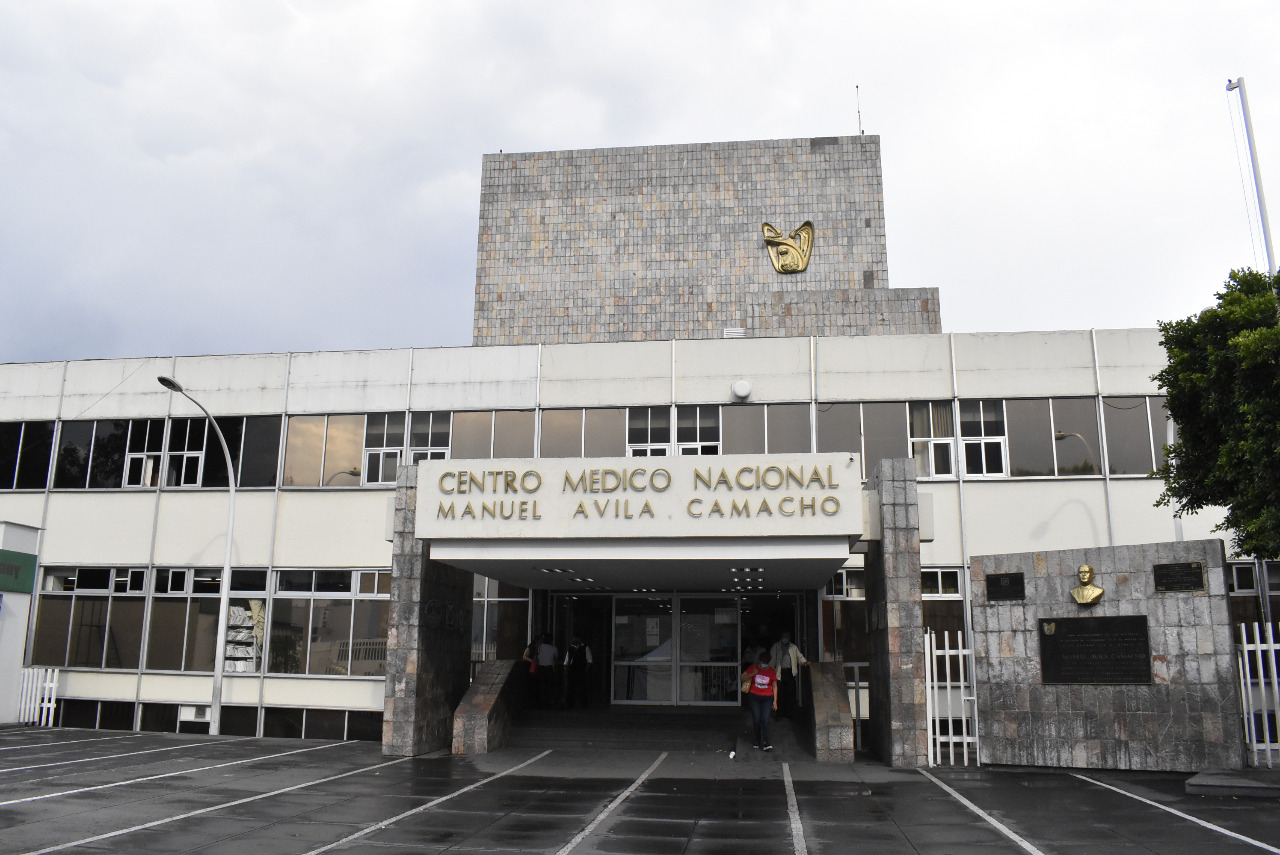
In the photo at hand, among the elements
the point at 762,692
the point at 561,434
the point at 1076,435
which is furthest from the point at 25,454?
the point at 1076,435

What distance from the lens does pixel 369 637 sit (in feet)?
66.4

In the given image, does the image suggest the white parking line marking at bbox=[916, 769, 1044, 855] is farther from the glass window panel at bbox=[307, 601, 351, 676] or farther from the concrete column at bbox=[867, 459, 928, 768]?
the glass window panel at bbox=[307, 601, 351, 676]

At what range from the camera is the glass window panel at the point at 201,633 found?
20812mm

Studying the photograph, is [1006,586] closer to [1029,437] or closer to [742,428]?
[1029,437]

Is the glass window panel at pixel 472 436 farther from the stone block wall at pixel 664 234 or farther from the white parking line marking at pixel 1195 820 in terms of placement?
the stone block wall at pixel 664 234

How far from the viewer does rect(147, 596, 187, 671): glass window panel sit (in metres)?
21.0

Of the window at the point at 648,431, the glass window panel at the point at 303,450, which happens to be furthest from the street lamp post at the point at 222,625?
the window at the point at 648,431

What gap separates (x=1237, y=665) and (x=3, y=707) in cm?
2315

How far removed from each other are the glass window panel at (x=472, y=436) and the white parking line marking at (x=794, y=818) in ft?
31.4

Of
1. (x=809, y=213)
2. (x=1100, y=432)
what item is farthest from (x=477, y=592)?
(x=809, y=213)

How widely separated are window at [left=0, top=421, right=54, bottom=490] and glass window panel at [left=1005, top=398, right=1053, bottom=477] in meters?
21.3

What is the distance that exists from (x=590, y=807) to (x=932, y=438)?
11.2 m

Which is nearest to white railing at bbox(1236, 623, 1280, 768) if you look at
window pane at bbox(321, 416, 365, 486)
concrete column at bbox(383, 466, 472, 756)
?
concrete column at bbox(383, 466, 472, 756)

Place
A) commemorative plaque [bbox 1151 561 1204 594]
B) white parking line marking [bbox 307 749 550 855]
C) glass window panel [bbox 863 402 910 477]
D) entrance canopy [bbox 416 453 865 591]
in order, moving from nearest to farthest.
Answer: white parking line marking [bbox 307 749 550 855]
commemorative plaque [bbox 1151 561 1204 594]
entrance canopy [bbox 416 453 865 591]
glass window panel [bbox 863 402 910 477]
